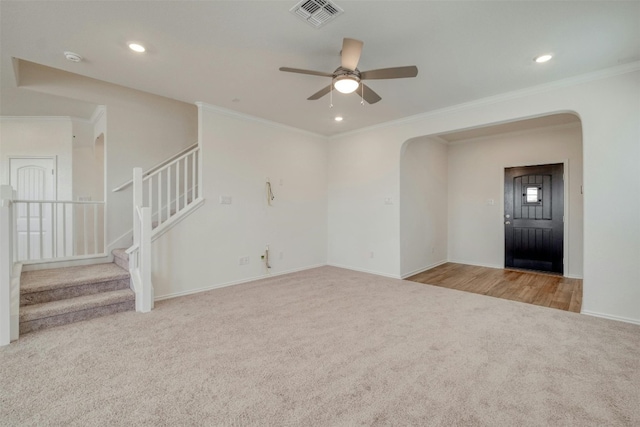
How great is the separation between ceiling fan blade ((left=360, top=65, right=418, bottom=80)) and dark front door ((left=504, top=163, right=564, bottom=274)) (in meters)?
4.39

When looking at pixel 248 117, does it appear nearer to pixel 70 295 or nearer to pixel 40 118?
pixel 70 295

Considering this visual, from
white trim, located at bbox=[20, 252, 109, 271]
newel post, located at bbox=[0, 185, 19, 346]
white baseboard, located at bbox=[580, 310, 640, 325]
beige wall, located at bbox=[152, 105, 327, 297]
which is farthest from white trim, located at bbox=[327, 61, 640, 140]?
white trim, located at bbox=[20, 252, 109, 271]

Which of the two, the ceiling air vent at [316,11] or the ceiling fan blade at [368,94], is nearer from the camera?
the ceiling air vent at [316,11]

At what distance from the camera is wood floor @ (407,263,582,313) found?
3795 millimetres

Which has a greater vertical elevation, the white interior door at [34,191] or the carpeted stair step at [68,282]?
the white interior door at [34,191]

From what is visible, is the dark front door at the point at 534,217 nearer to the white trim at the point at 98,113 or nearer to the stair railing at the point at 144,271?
the stair railing at the point at 144,271

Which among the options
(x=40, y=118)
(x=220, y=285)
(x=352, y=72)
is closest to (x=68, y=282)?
(x=220, y=285)

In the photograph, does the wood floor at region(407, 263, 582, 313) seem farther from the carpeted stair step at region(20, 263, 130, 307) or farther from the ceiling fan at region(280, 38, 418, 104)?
the carpeted stair step at region(20, 263, 130, 307)

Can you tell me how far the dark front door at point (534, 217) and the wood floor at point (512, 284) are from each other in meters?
0.33

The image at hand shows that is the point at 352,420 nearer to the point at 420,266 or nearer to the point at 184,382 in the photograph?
the point at 184,382

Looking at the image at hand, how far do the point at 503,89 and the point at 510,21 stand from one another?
1.50 meters

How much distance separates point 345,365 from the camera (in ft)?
7.21

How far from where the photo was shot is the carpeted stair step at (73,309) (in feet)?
8.95

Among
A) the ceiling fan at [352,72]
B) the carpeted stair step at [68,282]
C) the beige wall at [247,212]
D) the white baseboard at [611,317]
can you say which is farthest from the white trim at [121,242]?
the white baseboard at [611,317]
